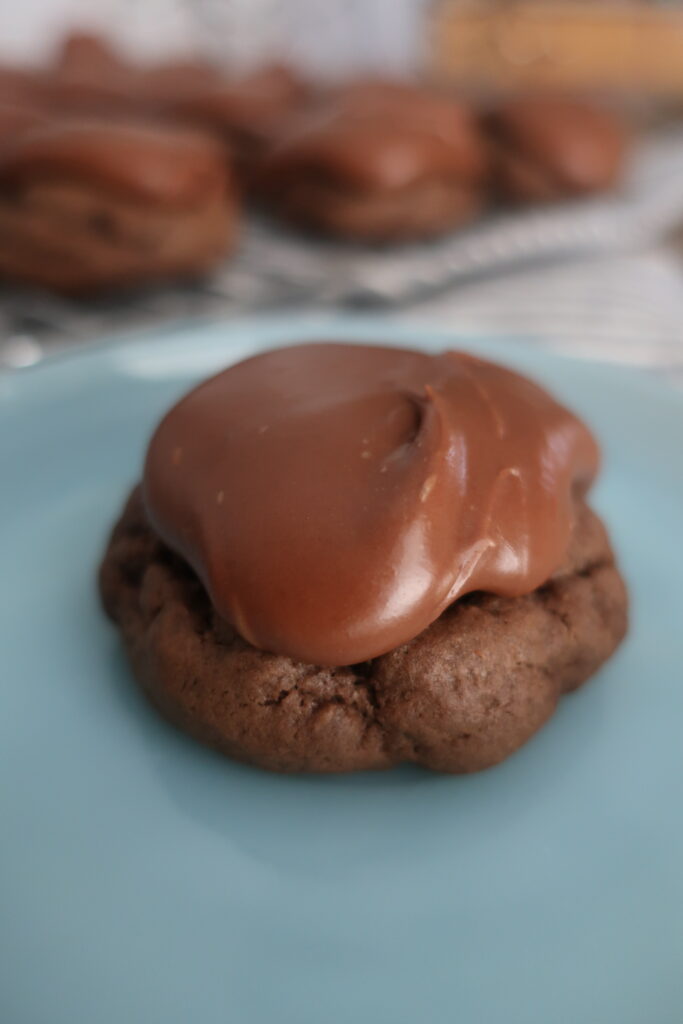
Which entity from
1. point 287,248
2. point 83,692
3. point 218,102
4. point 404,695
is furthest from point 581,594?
point 218,102

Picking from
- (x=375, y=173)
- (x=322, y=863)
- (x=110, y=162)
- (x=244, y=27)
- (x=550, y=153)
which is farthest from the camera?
(x=244, y=27)

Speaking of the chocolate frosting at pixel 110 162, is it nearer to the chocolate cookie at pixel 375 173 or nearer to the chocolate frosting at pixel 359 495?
the chocolate cookie at pixel 375 173

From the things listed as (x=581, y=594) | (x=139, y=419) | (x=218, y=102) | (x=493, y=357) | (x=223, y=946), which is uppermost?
(x=218, y=102)

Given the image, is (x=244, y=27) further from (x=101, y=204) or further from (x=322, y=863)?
(x=322, y=863)

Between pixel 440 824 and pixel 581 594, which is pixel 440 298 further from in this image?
pixel 440 824

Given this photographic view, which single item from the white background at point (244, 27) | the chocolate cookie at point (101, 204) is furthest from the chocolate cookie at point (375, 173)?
the white background at point (244, 27)

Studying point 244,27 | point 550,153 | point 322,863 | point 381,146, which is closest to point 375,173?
point 381,146

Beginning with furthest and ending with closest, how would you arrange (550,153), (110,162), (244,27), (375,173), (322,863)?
(244,27) < (550,153) < (375,173) < (110,162) < (322,863)
